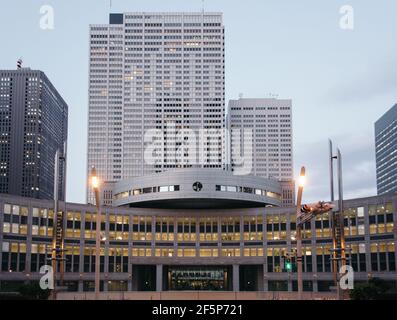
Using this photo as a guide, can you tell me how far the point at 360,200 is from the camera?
370 ft

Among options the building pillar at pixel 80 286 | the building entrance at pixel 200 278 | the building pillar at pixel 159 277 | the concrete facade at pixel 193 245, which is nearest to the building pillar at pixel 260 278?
the concrete facade at pixel 193 245

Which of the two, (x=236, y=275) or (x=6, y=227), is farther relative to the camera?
(x=236, y=275)

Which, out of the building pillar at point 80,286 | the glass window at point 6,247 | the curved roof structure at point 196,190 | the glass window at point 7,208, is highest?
the curved roof structure at point 196,190

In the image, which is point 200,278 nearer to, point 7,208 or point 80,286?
point 80,286

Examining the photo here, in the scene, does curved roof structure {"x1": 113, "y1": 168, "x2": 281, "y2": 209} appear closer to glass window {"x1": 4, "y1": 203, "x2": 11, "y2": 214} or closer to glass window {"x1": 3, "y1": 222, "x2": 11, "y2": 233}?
glass window {"x1": 4, "y1": 203, "x2": 11, "y2": 214}

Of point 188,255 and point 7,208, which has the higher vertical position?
point 7,208

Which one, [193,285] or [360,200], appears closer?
[360,200]

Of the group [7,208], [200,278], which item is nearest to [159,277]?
[200,278]

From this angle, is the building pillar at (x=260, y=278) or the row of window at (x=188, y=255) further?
the building pillar at (x=260, y=278)

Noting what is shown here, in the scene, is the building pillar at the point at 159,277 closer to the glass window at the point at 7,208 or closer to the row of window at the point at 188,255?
the row of window at the point at 188,255

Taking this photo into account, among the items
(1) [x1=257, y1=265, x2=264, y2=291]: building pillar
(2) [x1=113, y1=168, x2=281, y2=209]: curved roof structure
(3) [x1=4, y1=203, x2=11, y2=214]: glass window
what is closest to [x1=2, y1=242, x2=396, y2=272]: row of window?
(1) [x1=257, y1=265, x2=264, y2=291]: building pillar
